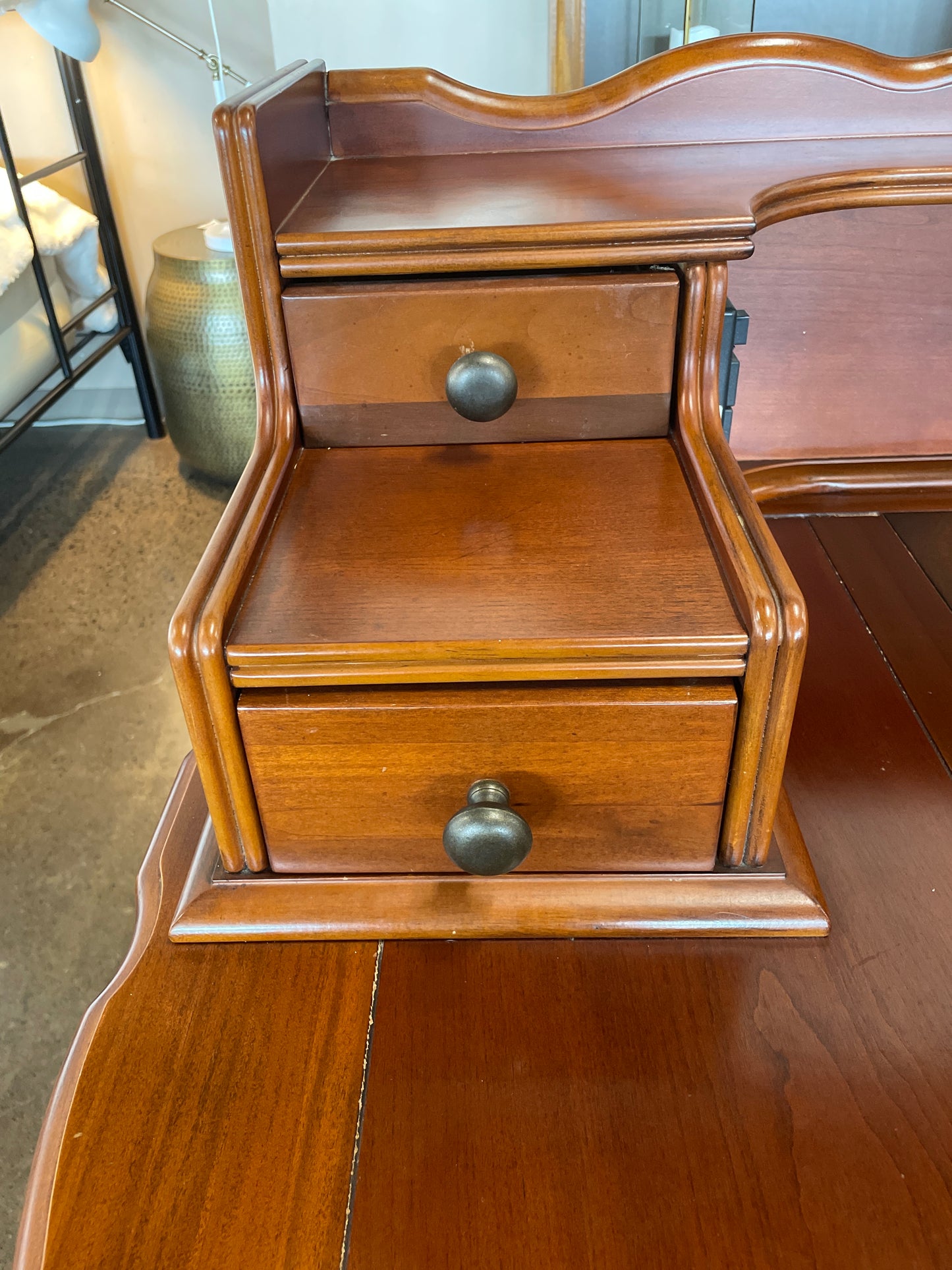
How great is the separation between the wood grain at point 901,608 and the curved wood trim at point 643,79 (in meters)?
0.34

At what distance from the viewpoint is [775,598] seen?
44 cm

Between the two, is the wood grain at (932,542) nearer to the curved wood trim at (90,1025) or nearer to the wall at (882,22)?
the wall at (882,22)

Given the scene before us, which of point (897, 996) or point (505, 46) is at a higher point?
point (505, 46)

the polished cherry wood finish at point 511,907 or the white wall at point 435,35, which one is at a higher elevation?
the white wall at point 435,35

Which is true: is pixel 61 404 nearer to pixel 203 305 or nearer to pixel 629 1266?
pixel 203 305

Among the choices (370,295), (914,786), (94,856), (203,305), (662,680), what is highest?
(370,295)

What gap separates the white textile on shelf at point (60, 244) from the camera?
1.71 metres

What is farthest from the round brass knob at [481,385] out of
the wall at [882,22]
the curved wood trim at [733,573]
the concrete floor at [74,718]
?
the concrete floor at [74,718]

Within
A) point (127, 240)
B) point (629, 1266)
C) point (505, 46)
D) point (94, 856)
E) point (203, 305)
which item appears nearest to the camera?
point (629, 1266)

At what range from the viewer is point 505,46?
5.56 feet

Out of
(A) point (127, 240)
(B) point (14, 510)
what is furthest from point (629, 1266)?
(A) point (127, 240)

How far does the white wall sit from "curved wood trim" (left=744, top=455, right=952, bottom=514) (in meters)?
1.15

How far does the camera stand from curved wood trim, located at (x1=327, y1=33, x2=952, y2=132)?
28.0 inches

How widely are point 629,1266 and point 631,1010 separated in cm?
11
